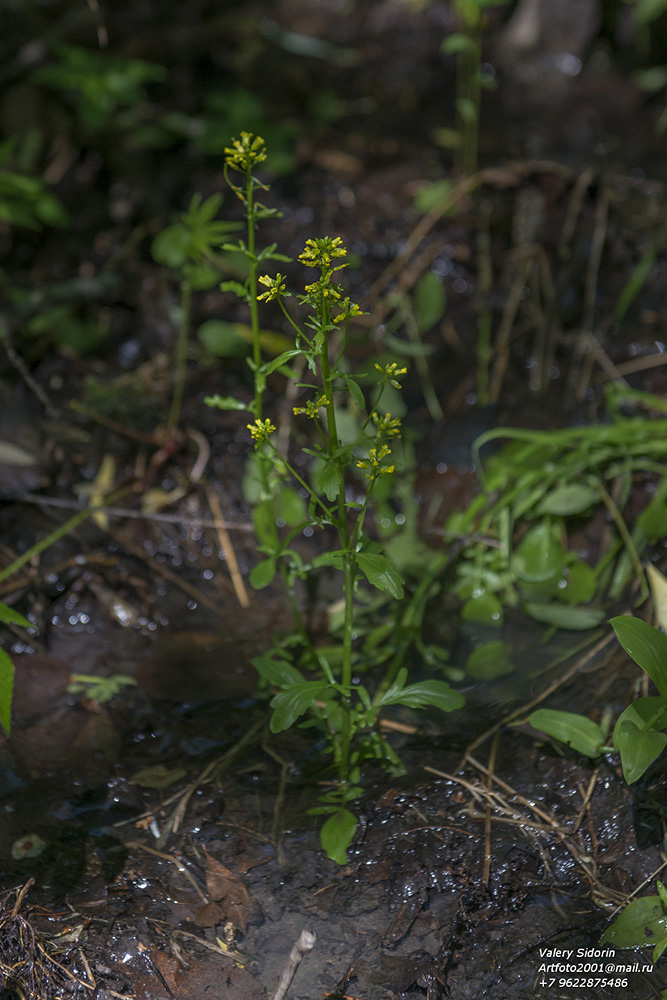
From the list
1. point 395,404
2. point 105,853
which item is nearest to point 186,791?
point 105,853

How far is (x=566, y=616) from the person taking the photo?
2250 millimetres

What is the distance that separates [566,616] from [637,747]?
70 cm

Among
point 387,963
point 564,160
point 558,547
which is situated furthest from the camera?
point 564,160

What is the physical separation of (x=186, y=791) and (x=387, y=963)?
0.63m

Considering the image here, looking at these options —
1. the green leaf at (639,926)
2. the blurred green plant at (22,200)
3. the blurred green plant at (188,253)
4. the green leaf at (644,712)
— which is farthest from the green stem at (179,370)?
the green leaf at (639,926)

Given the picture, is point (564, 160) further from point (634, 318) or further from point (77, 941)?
point (77, 941)

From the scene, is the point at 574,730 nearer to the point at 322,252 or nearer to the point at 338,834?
the point at 338,834

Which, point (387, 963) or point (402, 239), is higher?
point (402, 239)

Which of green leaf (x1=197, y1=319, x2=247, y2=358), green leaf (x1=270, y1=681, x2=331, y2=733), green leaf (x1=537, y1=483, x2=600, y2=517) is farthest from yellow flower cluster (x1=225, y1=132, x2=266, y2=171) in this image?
green leaf (x1=537, y1=483, x2=600, y2=517)

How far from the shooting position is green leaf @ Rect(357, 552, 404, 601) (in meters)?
1.54

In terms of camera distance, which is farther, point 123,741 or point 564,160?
point 564,160

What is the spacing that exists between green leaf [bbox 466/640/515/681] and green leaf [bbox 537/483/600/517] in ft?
1.48

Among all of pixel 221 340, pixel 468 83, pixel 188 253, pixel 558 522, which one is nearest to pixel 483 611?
pixel 558 522

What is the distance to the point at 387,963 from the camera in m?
Answer: 1.52
